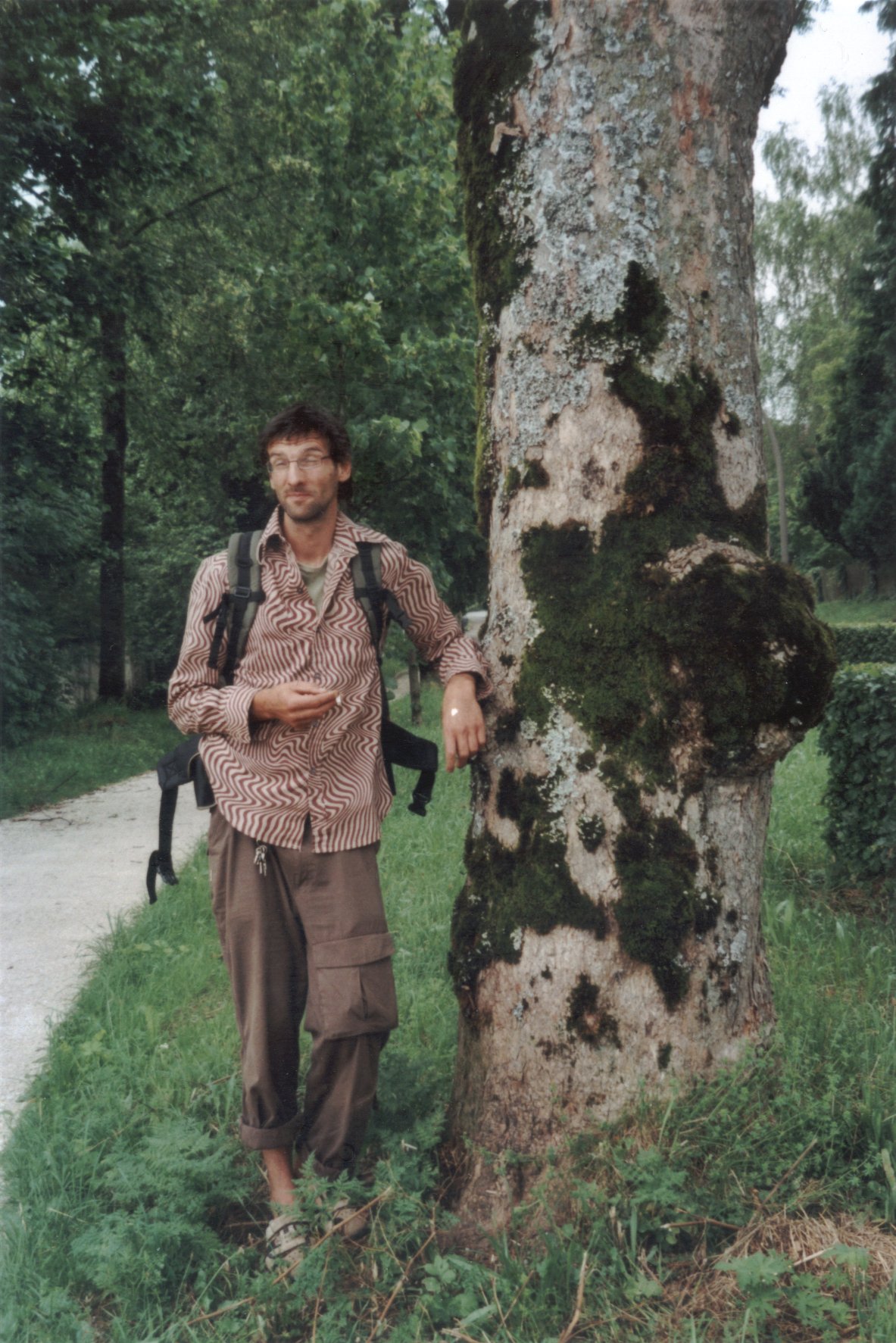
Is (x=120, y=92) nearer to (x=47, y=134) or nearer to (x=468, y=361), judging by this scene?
(x=47, y=134)

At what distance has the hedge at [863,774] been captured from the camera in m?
5.20

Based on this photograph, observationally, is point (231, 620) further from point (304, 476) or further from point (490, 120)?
point (490, 120)

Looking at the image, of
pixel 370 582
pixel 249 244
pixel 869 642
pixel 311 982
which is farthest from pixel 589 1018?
pixel 249 244

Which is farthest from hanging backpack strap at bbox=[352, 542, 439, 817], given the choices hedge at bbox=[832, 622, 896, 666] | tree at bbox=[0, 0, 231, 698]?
hedge at bbox=[832, 622, 896, 666]

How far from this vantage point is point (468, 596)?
22266 millimetres

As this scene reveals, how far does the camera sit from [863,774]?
5406 mm

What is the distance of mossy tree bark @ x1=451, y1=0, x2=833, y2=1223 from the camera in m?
2.66

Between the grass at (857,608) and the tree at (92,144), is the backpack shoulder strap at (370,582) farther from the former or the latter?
the grass at (857,608)

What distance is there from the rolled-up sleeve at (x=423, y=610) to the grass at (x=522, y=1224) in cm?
126

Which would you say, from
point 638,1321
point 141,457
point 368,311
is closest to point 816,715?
point 638,1321

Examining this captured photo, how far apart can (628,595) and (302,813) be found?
1.01m

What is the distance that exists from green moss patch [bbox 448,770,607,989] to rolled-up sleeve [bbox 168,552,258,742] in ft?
2.34

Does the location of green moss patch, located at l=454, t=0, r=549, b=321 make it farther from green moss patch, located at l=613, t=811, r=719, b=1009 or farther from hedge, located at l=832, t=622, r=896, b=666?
hedge, located at l=832, t=622, r=896, b=666

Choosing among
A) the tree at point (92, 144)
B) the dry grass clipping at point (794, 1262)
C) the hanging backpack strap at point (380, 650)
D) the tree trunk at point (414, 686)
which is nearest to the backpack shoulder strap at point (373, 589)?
the hanging backpack strap at point (380, 650)
